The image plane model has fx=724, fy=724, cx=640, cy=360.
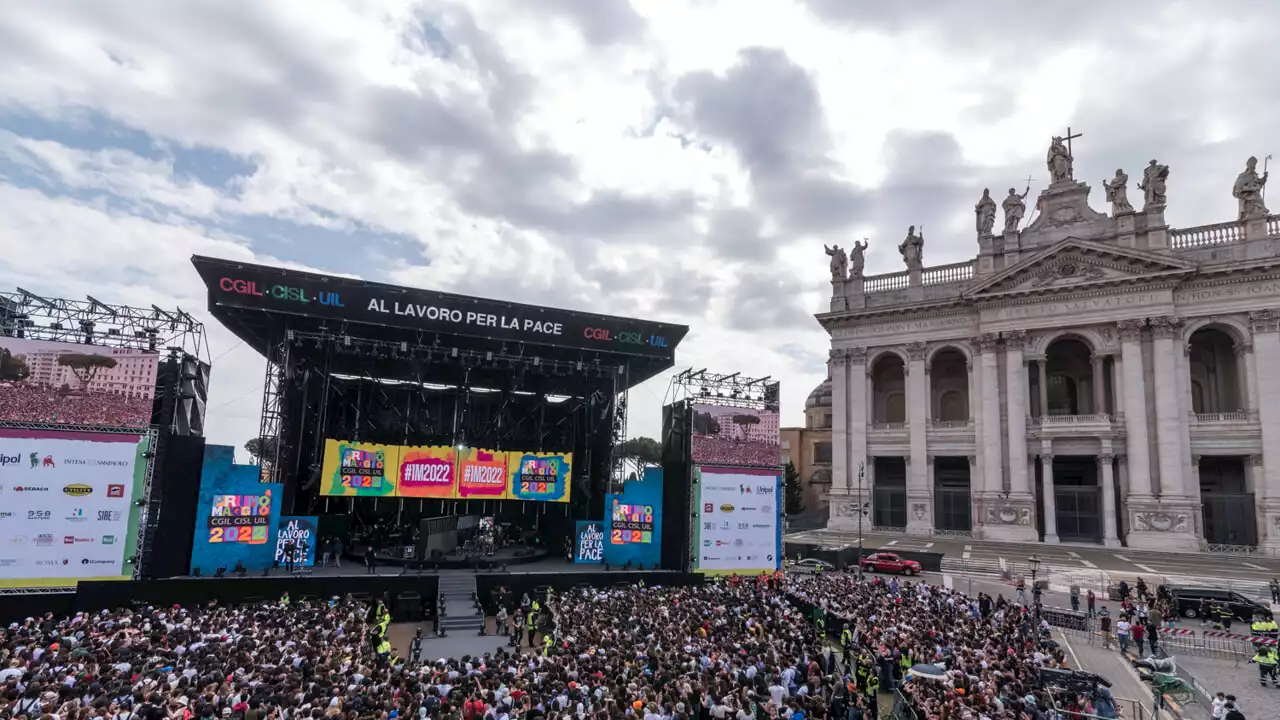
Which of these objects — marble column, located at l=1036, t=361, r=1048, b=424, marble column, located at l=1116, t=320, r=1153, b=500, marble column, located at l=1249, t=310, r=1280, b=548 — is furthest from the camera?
marble column, located at l=1036, t=361, r=1048, b=424

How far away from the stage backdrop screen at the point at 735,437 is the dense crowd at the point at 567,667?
10.3m

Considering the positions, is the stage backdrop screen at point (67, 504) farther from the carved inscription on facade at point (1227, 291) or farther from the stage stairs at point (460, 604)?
the carved inscription on facade at point (1227, 291)

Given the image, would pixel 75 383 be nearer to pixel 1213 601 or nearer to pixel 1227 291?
pixel 1213 601

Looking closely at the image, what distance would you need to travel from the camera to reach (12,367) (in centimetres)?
2275

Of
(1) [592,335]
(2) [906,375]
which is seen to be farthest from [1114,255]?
(1) [592,335]

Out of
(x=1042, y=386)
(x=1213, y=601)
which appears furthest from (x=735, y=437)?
(x=1042, y=386)

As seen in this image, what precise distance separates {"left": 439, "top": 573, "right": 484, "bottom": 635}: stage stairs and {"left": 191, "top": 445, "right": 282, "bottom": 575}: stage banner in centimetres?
640

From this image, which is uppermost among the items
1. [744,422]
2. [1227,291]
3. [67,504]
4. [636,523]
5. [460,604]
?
[1227,291]

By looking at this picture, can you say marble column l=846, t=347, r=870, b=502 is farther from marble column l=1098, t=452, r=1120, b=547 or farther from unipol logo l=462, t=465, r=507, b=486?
unipol logo l=462, t=465, r=507, b=486

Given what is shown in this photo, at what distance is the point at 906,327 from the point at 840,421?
25.3ft

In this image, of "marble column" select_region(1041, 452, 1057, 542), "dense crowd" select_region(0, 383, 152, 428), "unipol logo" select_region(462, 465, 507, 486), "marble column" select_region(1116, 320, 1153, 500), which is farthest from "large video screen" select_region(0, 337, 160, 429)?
"marble column" select_region(1116, 320, 1153, 500)

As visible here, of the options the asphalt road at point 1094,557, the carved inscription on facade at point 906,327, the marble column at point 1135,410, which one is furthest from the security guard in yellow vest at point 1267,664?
the carved inscription on facade at point 906,327

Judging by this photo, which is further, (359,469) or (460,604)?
(359,469)

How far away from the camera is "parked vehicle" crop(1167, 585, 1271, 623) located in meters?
24.0
